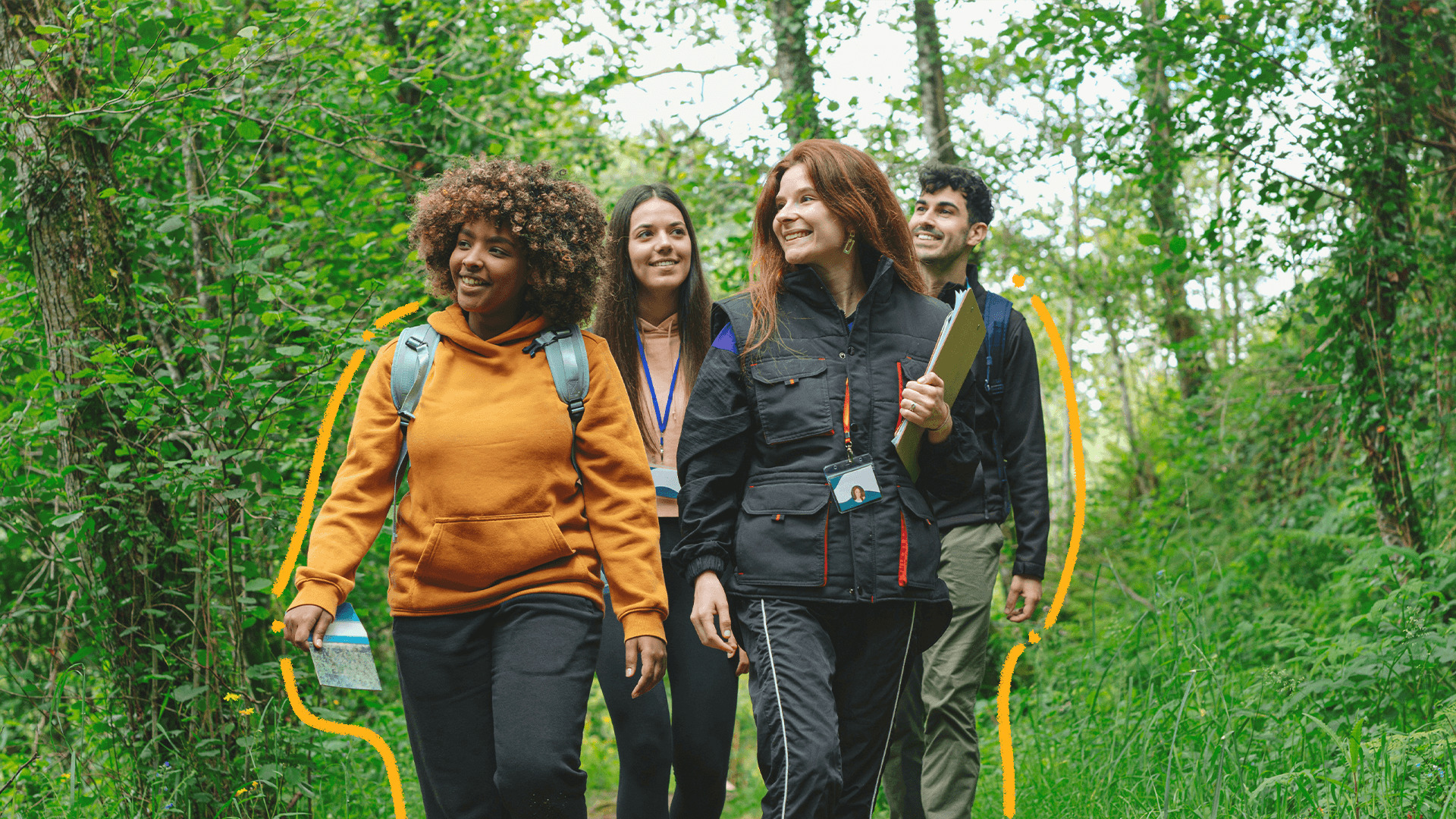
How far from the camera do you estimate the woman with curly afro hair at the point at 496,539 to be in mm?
2926

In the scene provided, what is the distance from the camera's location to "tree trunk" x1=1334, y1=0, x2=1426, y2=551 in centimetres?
627

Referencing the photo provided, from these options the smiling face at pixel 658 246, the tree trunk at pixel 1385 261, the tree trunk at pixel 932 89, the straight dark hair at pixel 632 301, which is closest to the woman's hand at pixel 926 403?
the straight dark hair at pixel 632 301

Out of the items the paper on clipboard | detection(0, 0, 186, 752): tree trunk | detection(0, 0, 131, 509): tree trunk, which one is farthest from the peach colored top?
detection(0, 0, 131, 509): tree trunk

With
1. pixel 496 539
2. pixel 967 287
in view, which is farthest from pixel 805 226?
pixel 967 287

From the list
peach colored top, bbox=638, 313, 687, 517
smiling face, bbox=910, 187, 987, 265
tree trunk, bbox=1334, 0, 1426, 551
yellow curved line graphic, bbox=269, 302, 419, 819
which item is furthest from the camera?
tree trunk, bbox=1334, 0, 1426, 551

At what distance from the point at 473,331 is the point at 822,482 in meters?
1.17

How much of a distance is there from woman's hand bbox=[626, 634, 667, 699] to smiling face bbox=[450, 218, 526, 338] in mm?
1048

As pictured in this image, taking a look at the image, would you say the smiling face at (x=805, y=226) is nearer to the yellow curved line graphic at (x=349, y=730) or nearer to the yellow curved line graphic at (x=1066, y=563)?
the yellow curved line graphic at (x=1066, y=563)

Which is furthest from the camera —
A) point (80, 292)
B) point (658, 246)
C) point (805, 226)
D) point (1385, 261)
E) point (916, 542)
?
point (1385, 261)

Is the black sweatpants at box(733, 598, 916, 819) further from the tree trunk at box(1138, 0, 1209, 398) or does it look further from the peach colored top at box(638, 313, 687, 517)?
the tree trunk at box(1138, 0, 1209, 398)

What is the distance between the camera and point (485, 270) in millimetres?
3201

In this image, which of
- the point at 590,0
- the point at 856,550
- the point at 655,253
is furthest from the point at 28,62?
the point at 590,0

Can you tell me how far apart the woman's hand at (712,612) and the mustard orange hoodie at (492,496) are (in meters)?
0.13

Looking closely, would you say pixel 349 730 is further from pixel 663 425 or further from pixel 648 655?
pixel 663 425
